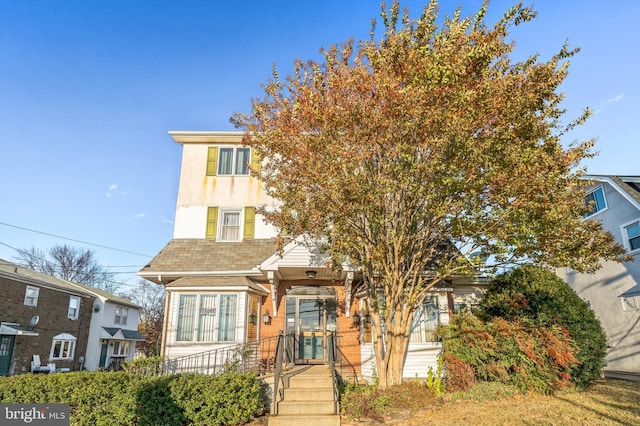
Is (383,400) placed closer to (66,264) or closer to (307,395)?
(307,395)

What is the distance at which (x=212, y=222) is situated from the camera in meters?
14.6

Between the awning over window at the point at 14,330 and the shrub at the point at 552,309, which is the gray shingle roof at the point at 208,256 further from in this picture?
the awning over window at the point at 14,330

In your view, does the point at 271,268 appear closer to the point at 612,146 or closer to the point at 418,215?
the point at 418,215

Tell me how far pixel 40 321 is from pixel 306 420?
25.0 m

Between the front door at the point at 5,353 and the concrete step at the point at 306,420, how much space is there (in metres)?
22.2

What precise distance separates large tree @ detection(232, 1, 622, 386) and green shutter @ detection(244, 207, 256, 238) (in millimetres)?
5309

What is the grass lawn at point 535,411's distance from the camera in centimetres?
697

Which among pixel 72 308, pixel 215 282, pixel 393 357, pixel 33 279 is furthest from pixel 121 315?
pixel 393 357

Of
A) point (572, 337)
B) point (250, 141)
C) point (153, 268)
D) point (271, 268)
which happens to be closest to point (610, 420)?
point (572, 337)

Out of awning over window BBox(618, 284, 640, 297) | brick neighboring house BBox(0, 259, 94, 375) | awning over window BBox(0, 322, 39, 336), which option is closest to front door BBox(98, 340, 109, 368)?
brick neighboring house BBox(0, 259, 94, 375)

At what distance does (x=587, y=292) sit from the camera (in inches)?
718

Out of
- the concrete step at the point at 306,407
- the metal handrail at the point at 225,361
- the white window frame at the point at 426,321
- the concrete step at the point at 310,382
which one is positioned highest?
the white window frame at the point at 426,321

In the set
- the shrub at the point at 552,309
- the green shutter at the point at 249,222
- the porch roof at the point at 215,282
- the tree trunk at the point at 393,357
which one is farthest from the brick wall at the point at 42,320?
the shrub at the point at 552,309

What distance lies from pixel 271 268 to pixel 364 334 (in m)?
3.88
